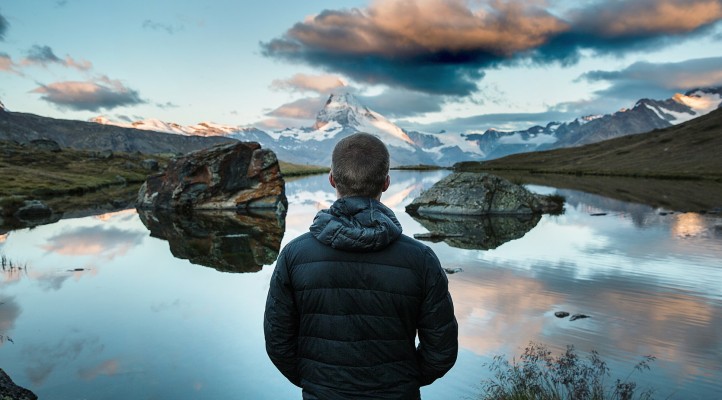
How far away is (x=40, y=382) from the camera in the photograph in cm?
1061

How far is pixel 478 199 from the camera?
41719 mm

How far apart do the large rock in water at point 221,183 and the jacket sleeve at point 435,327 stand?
149 ft

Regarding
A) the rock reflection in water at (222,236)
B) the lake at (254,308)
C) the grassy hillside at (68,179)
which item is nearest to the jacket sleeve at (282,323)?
the lake at (254,308)

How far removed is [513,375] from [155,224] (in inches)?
1345

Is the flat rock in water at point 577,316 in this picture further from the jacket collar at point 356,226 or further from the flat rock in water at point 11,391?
the flat rock in water at point 11,391

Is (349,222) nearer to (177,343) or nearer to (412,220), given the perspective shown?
(177,343)

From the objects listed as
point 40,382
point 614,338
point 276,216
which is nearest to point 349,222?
point 40,382

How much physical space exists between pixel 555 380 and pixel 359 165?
278 inches

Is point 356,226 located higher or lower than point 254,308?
higher

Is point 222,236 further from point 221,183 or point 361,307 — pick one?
point 361,307

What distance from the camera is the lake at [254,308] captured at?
35.4ft

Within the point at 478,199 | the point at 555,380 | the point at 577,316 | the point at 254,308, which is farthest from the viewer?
the point at 478,199

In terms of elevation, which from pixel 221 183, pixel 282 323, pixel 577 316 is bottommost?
pixel 577 316

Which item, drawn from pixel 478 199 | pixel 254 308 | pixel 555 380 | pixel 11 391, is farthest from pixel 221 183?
pixel 555 380
